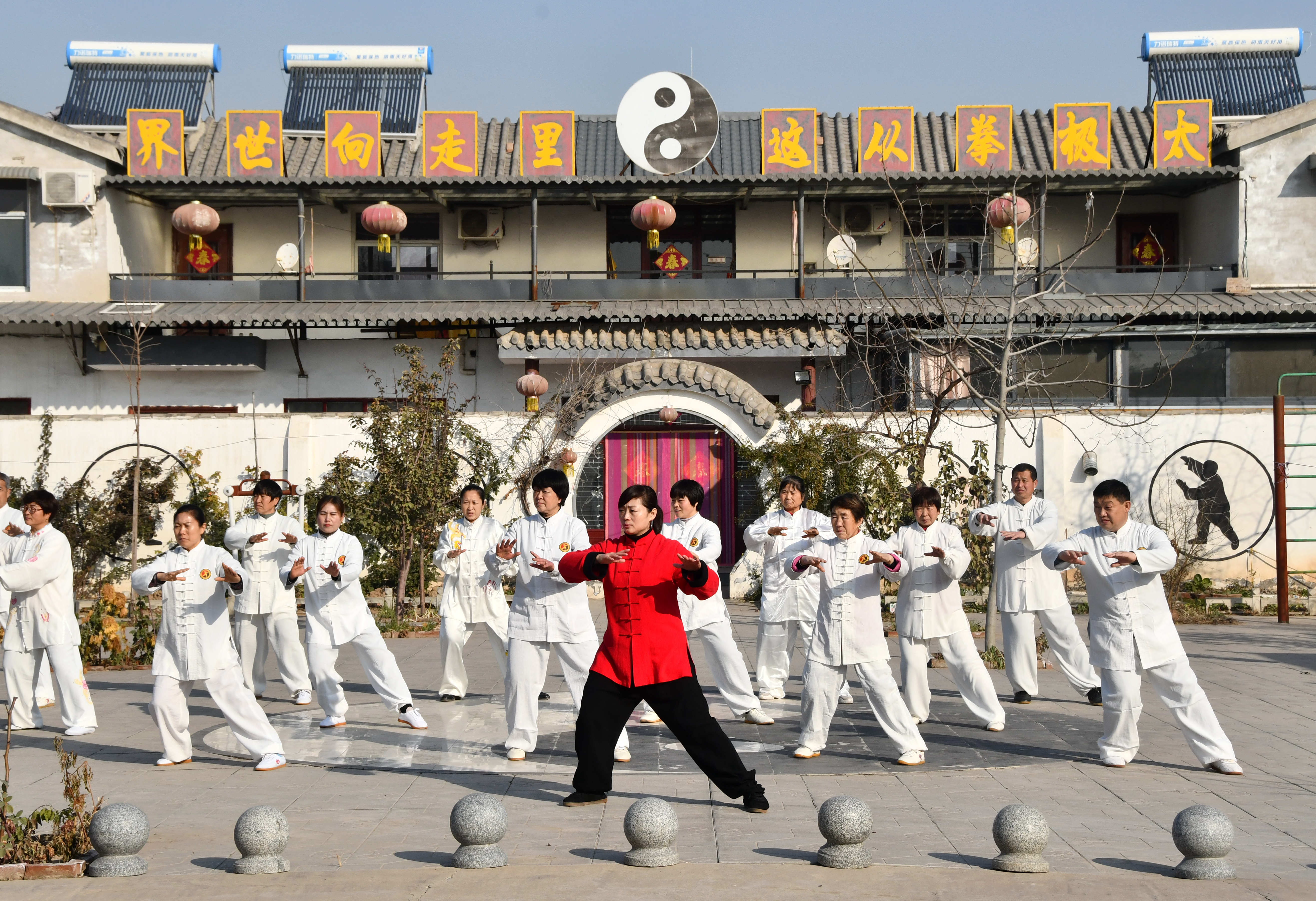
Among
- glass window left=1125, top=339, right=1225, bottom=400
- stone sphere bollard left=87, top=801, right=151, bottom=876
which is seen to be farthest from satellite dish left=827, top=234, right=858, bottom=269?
stone sphere bollard left=87, top=801, right=151, bottom=876

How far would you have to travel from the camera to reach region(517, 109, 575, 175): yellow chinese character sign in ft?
62.4

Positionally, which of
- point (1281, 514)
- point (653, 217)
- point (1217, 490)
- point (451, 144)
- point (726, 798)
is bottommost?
point (726, 798)

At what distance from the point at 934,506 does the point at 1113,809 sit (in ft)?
8.90

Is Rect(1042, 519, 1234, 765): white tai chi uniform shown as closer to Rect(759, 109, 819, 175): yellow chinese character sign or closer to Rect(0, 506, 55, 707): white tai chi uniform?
Rect(0, 506, 55, 707): white tai chi uniform

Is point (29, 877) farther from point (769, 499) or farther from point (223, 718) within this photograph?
point (769, 499)

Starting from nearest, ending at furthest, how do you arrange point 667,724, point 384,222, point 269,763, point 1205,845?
point 1205,845, point 667,724, point 269,763, point 384,222

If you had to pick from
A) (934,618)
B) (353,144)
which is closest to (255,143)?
(353,144)

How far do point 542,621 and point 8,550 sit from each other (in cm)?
395

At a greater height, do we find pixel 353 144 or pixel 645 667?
pixel 353 144

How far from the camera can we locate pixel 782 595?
9.52 metres

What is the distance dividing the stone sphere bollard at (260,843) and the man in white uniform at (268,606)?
4393 mm

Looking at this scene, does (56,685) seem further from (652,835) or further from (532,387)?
(532,387)

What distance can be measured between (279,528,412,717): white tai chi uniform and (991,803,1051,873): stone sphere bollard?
457cm

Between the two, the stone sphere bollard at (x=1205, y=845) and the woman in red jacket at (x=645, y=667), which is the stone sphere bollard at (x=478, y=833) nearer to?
the woman in red jacket at (x=645, y=667)
